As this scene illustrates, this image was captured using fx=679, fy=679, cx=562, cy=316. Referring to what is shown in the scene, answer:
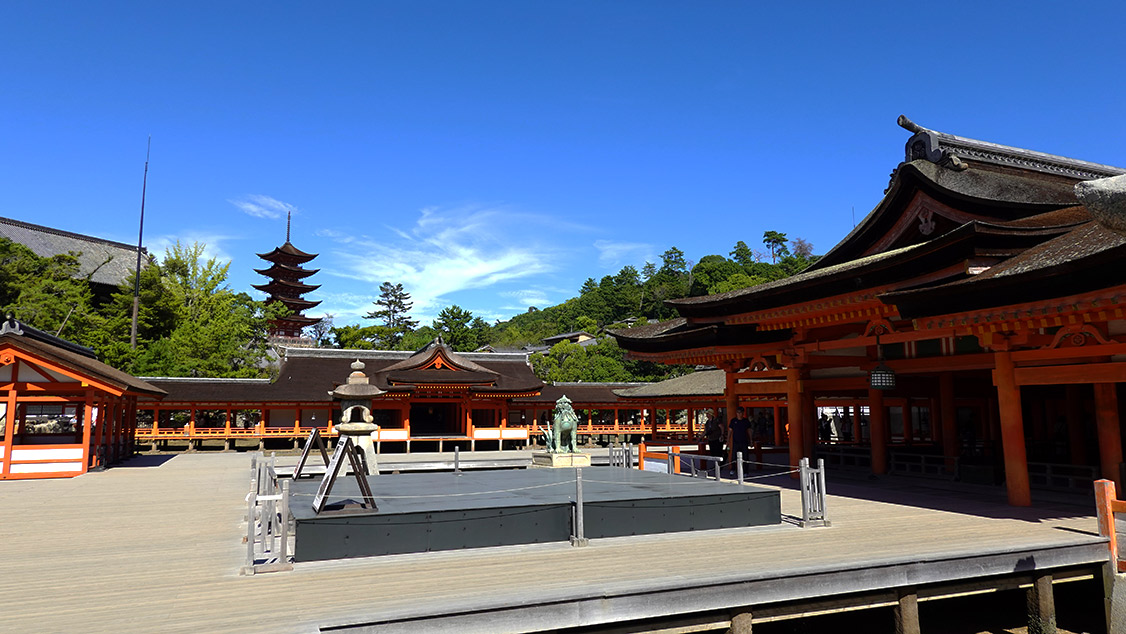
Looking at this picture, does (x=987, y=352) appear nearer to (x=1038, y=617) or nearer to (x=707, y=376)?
(x=1038, y=617)

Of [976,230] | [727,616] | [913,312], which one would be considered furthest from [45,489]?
[976,230]

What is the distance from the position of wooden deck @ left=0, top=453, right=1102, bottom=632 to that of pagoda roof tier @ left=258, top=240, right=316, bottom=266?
201 ft

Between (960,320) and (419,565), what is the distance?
9.03 metres

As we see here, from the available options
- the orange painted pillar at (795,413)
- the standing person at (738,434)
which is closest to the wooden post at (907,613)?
the standing person at (738,434)

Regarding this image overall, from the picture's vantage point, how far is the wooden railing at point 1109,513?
791cm

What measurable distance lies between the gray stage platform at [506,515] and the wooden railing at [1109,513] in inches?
162

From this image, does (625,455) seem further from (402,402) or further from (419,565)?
(402,402)

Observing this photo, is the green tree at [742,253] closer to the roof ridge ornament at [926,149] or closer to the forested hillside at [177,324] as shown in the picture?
the forested hillside at [177,324]

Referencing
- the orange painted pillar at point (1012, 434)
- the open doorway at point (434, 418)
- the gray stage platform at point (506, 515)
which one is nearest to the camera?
the gray stage platform at point (506, 515)

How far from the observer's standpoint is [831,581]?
6.98m

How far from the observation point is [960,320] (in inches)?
428

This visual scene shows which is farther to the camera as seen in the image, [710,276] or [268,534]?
[710,276]

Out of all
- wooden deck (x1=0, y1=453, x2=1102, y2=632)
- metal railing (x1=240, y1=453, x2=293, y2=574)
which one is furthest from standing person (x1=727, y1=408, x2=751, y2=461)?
metal railing (x1=240, y1=453, x2=293, y2=574)

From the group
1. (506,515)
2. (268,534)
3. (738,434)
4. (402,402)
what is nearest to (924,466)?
(738,434)
